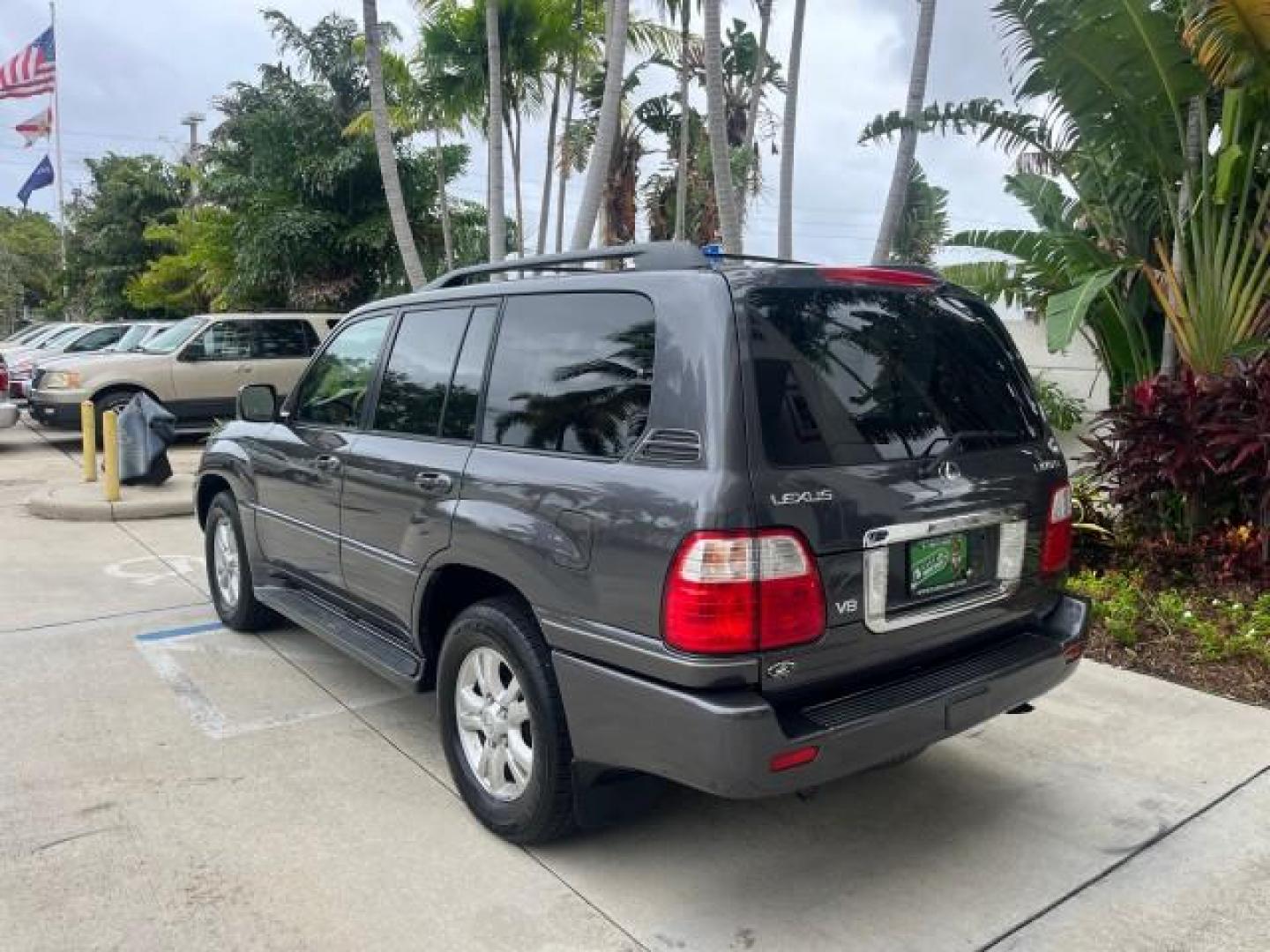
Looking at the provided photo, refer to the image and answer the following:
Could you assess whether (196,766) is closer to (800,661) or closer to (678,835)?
(678,835)

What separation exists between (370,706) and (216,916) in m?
1.67

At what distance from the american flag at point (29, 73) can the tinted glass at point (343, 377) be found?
89.1ft

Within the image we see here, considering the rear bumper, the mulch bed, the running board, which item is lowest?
the mulch bed

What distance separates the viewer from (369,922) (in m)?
2.93

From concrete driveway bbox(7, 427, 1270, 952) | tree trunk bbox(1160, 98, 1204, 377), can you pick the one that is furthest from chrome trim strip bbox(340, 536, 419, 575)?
tree trunk bbox(1160, 98, 1204, 377)

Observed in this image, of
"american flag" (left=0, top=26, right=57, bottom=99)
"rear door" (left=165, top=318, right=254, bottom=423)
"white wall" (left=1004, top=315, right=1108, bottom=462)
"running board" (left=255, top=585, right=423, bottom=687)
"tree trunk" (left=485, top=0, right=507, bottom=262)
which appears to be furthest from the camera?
"american flag" (left=0, top=26, right=57, bottom=99)

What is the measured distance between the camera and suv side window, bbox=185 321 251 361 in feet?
47.6

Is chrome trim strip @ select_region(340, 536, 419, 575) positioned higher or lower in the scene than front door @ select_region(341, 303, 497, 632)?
lower

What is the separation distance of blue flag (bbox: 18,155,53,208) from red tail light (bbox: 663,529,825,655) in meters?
37.3

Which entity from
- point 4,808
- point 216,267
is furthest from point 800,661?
point 216,267

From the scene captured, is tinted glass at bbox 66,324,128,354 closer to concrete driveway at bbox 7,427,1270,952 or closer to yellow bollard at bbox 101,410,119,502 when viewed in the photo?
yellow bollard at bbox 101,410,119,502

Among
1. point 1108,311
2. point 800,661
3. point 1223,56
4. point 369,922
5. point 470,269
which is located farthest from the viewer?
point 1108,311

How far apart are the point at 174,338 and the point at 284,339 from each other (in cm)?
154

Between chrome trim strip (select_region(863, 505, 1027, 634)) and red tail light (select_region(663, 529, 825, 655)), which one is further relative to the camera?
chrome trim strip (select_region(863, 505, 1027, 634))
